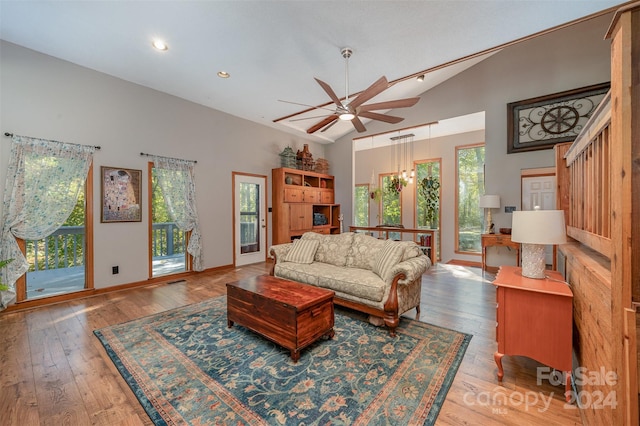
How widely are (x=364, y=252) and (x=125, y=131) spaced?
4222 mm

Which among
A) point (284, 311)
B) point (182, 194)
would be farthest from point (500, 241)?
point (182, 194)

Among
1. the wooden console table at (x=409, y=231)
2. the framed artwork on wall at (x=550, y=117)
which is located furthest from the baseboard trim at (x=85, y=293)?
the framed artwork on wall at (x=550, y=117)

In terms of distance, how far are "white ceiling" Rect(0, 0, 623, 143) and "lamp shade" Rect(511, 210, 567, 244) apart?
94.0 inches

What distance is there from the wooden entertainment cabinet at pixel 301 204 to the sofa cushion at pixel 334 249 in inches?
90.4

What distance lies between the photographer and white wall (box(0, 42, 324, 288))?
3.42 m

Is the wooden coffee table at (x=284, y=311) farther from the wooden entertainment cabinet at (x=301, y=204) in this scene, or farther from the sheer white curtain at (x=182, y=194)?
the wooden entertainment cabinet at (x=301, y=204)

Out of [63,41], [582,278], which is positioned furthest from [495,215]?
[63,41]

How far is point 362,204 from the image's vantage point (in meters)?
8.43

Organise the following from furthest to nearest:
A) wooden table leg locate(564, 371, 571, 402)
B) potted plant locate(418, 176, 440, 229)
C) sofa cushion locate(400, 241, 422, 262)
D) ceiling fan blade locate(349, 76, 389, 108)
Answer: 1. potted plant locate(418, 176, 440, 229)
2. sofa cushion locate(400, 241, 422, 262)
3. ceiling fan blade locate(349, 76, 389, 108)
4. wooden table leg locate(564, 371, 571, 402)

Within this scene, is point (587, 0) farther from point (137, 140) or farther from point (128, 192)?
point (128, 192)

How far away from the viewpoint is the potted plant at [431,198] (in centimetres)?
707

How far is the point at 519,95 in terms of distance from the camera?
4.89 m

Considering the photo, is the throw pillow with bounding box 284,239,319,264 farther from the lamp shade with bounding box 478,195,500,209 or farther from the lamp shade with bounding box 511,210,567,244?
the lamp shade with bounding box 478,195,500,209

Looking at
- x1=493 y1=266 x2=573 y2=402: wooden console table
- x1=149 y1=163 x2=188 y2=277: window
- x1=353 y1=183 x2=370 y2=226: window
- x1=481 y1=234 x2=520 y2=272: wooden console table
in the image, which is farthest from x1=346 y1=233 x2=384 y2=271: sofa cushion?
x1=353 y1=183 x2=370 y2=226: window
